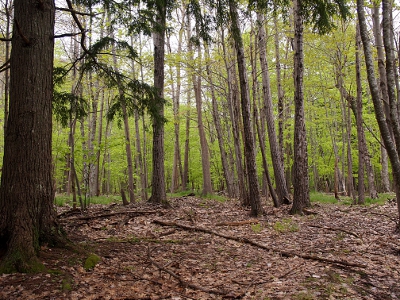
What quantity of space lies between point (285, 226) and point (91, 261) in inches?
182

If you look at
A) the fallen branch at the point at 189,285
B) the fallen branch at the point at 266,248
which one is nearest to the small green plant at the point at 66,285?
the fallen branch at the point at 189,285

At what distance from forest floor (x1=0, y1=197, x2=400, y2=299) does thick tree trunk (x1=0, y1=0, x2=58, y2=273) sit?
36 centimetres

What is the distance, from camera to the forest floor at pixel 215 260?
3.49 meters

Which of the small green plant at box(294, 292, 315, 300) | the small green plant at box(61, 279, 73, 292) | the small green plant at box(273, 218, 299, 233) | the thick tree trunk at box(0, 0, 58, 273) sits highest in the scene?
the thick tree trunk at box(0, 0, 58, 273)

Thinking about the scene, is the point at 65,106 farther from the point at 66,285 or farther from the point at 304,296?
the point at 304,296

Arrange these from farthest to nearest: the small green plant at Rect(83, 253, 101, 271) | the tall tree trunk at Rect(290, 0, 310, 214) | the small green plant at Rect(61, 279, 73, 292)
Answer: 1. the tall tree trunk at Rect(290, 0, 310, 214)
2. the small green plant at Rect(83, 253, 101, 271)
3. the small green plant at Rect(61, 279, 73, 292)

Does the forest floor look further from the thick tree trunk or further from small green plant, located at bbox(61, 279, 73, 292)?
the thick tree trunk

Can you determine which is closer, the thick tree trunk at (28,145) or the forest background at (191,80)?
the thick tree trunk at (28,145)

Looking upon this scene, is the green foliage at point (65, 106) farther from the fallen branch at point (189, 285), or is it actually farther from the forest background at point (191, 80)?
the fallen branch at point (189, 285)

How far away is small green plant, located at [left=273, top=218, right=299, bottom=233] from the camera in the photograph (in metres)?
6.75

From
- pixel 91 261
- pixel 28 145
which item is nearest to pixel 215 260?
pixel 91 261

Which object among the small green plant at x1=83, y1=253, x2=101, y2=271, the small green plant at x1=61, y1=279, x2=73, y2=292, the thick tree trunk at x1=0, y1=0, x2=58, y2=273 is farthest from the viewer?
the small green plant at x1=83, y1=253, x2=101, y2=271

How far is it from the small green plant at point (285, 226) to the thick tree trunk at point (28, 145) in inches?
188

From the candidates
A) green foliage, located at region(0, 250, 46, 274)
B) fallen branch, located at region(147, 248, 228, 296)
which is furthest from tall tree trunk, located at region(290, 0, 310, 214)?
green foliage, located at region(0, 250, 46, 274)
